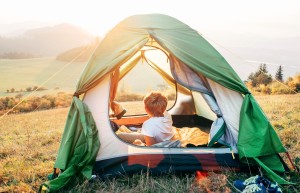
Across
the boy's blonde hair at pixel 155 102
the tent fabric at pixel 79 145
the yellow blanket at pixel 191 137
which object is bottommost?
the yellow blanket at pixel 191 137

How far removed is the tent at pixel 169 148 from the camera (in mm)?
4195

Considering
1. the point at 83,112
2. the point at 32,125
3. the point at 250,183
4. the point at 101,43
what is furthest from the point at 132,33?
the point at 32,125

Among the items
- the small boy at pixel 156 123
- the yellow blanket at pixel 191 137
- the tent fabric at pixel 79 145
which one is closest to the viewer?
the tent fabric at pixel 79 145

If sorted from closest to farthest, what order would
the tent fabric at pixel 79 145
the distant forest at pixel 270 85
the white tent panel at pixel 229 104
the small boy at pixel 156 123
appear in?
the tent fabric at pixel 79 145 → the white tent panel at pixel 229 104 → the small boy at pixel 156 123 → the distant forest at pixel 270 85

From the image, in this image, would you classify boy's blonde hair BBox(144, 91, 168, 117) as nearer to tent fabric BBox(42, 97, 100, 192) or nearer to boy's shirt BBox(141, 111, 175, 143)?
boy's shirt BBox(141, 111, 175, 143)

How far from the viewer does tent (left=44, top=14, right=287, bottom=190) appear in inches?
165

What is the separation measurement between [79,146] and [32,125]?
5137 millimetres

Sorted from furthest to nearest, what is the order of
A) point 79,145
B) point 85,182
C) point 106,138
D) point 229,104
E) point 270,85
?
1. point 270,85
2. point 229,104
3. point 106,138
4. point 79,145
5. point 85,182

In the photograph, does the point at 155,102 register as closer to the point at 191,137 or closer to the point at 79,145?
the point at 191,137

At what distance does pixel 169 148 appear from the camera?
170 inches

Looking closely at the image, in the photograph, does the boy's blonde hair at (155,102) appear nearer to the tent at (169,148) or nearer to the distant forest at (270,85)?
the tent at (169,148)

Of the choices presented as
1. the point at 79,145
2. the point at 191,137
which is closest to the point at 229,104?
the point at 191,137

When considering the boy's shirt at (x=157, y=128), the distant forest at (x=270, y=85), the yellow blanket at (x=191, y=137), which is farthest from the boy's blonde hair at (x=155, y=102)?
the distant forest at (x=270, y=85)

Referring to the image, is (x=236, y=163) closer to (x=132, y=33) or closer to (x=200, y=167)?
(x=200, y=167)
